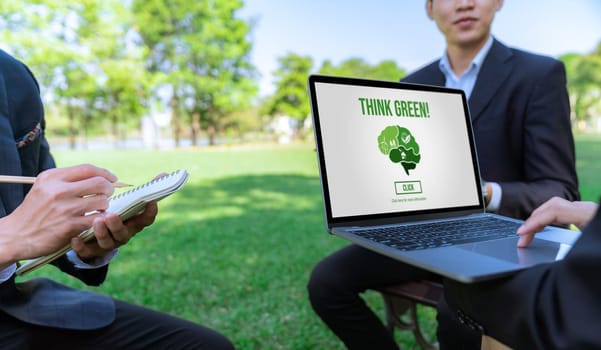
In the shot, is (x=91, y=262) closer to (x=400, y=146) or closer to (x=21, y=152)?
(x=21, y=152)

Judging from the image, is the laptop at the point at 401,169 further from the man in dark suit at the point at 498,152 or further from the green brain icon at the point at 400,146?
the man in dark suit at the point at 498,152

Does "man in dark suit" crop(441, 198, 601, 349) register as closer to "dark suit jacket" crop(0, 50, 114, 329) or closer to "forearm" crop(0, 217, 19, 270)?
"forearm" crop(0, 217, 19, 270)

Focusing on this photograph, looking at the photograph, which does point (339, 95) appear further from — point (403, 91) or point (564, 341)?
point (564, 341)

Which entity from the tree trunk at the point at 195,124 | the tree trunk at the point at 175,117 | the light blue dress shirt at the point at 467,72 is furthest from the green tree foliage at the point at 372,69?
the light blue dress shirt at the point at 467,72

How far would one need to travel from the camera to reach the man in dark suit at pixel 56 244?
3.23 feet

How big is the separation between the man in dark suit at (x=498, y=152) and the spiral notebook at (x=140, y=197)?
1094mm

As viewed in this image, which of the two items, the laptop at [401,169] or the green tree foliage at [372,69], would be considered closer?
the laptop at [401,169]

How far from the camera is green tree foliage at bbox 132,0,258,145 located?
28.8m

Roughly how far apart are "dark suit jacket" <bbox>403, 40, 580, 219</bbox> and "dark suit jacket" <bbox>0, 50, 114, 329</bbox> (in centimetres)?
165

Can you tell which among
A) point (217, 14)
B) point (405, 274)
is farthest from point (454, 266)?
point (217, 14)

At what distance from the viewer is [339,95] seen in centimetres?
140

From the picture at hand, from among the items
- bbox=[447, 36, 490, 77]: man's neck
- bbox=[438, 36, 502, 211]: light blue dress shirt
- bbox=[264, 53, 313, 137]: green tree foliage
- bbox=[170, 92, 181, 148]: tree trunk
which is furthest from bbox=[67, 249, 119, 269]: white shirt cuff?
bbox=[264, 53, 313, 137]: green tree foliage

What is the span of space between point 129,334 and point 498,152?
5.39 ft

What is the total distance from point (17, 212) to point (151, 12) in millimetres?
31802
